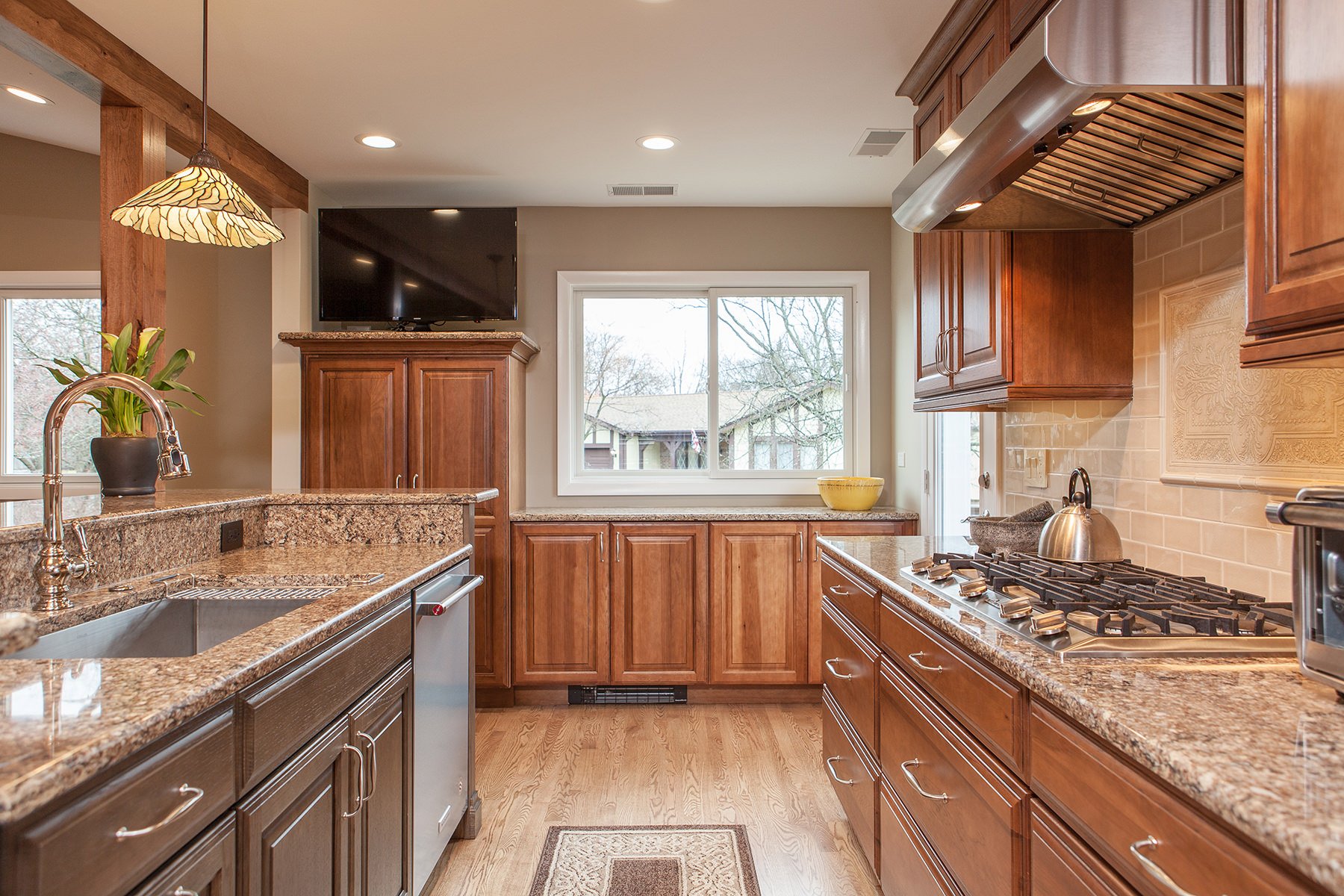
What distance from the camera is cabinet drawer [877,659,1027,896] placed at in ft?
3.96

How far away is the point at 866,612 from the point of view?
6.72ft

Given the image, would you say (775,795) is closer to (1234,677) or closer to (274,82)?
(1234,677)

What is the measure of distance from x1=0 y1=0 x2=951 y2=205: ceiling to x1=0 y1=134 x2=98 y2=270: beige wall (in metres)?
0.31

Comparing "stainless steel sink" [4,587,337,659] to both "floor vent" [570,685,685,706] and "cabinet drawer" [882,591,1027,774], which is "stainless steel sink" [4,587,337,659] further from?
"floor vent" [570,685,685,706]

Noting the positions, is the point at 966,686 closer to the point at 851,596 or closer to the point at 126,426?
the point at 851,596

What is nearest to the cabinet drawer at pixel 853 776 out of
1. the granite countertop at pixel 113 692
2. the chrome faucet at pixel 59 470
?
the granite countertop at pixel 113 692

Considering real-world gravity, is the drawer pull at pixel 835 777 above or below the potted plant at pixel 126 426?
below

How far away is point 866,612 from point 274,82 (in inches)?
108

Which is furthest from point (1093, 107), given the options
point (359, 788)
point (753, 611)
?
point (753, 611)

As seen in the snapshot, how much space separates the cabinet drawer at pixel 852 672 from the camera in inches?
78.5

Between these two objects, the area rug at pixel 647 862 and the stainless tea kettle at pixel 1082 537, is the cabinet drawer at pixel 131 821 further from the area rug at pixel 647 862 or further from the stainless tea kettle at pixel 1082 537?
the stainless tea kettle at pixel 1082 537

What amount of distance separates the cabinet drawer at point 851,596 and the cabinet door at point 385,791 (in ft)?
3.89

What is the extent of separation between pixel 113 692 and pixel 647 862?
5.66 ft

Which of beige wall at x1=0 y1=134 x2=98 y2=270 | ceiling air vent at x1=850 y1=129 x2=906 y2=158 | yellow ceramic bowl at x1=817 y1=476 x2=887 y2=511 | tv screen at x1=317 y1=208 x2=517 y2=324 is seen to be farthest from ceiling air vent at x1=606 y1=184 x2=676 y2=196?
beige wall at x1=0 y1=134 x2=98 y2=270
